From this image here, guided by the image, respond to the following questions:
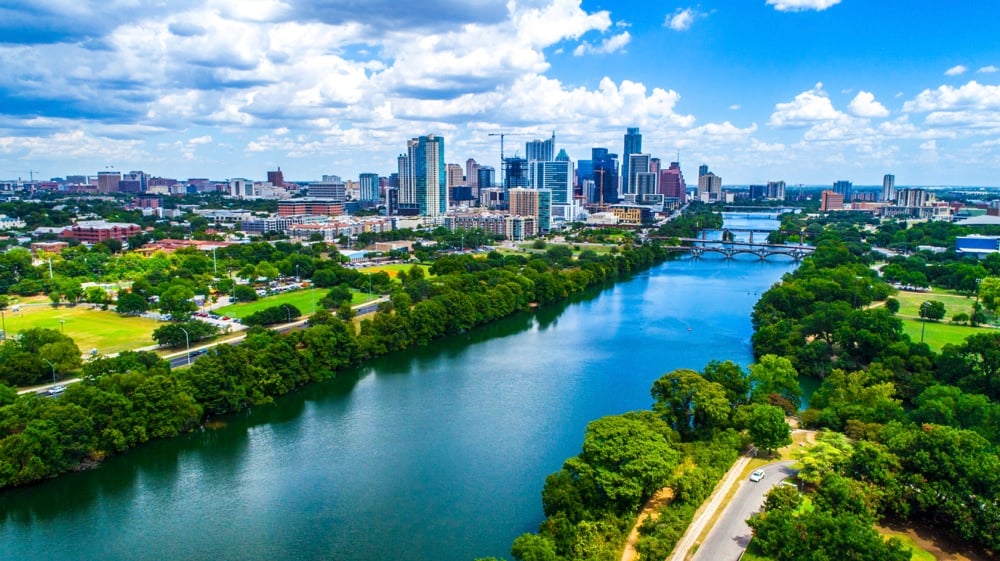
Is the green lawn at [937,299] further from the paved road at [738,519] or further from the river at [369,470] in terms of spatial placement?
the paved road at [738,519]

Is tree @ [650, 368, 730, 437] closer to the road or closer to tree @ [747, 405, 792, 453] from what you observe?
tree @ [747, 405, 792, 453]

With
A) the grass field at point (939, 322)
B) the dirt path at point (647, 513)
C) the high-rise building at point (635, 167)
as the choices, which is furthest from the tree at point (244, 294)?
the high-rise building at point (635, 167)

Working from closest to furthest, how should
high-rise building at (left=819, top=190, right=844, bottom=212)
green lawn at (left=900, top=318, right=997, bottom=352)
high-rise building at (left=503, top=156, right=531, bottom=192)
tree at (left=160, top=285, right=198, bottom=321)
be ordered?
1. green lawn at (left=900, top=318, right=997, bottom=352)
2. tree at (left=160, top=285, right=198, bottom=321)
3. high-rise building at (left=819, top=190, right=844, bottom=212)
4. high-rise building at (left=503, top=156, right=531, bottom=192)

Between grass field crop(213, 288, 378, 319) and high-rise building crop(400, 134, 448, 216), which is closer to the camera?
grass field crop(213, 288, 378, 319)

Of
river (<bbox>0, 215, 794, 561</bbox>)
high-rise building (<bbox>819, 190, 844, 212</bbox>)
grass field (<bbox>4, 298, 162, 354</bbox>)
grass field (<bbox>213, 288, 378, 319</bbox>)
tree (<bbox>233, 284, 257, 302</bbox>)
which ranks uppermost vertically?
high-rise building (<bbox>819, 190, 844, 212</bbox>)

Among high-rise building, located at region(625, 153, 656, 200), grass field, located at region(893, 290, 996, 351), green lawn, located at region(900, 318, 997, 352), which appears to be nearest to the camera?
green lawn, located at region(900, 318, 997, 352)

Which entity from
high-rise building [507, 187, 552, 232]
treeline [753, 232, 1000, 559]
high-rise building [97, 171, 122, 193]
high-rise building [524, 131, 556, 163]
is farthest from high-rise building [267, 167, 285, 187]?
treeline [753, 232, 1000, 559]

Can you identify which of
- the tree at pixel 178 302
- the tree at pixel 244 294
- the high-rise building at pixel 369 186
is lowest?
the tree at pixel 244 294
